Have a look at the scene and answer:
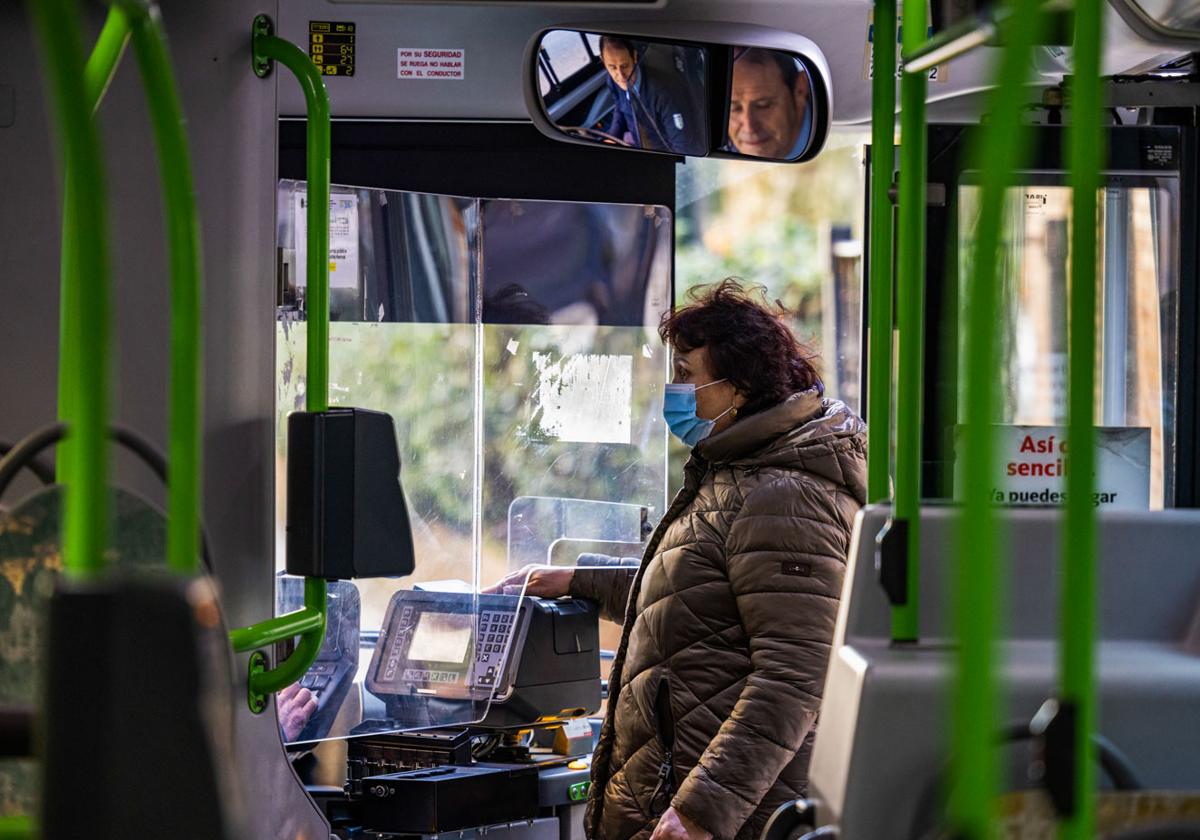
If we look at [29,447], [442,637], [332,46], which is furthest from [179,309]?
[442,637]

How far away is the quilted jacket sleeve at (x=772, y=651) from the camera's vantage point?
2963mm

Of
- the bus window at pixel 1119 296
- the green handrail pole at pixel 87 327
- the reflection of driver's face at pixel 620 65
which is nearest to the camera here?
the green handrail pole at pixel 87 327

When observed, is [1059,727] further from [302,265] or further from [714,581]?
[302,265]

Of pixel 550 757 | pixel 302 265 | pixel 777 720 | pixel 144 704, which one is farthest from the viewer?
pixel 550 757

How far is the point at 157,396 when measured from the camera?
2.21 meters

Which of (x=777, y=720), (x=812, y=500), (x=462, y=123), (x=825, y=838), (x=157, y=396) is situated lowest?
(x=777, y=720)

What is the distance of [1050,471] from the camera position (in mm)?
1733

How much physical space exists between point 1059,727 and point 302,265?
2725mm

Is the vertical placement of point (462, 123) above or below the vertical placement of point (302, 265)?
above

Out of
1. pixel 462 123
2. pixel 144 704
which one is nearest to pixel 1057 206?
pixel 144 704

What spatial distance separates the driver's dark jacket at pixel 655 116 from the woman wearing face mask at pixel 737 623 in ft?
1.48

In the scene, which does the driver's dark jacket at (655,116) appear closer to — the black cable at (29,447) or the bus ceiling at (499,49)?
the bus ceiling at (499,49)

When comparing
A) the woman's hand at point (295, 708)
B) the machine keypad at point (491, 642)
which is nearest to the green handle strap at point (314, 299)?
the woman's hand at point (295, 708)

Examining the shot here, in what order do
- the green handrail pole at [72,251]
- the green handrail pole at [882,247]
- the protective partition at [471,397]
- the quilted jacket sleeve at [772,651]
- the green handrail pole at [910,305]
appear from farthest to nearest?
the protective partition at [471,397] → the quilted jacket sleeve at [772,651] → the green handrail pole at [882,247] → the green handrail pole at [910,305] → the green handrail pole at [72,251]
